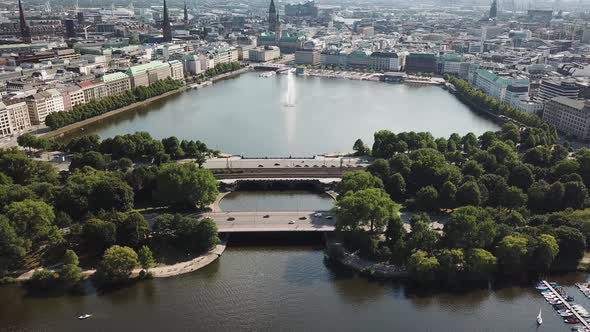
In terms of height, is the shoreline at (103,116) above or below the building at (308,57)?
below

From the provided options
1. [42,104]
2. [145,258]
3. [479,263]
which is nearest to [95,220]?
[145,258]

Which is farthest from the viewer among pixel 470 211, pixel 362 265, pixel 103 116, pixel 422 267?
pixel 103 116

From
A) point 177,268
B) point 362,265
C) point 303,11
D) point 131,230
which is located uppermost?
point 303,11

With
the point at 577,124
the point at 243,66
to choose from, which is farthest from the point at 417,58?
the point at 577,124

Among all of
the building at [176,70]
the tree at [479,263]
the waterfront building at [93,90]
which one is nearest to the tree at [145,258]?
the tree at [479,263]

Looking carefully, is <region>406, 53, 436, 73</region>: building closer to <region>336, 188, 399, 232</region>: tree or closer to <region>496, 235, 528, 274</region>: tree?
<region>336, 188, 399, 232</region>: tree

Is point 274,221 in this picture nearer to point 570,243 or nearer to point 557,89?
point 570,243

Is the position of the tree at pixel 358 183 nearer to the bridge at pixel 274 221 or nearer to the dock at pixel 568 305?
the bridge at pixel 274 221

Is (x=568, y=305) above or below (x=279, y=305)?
above
